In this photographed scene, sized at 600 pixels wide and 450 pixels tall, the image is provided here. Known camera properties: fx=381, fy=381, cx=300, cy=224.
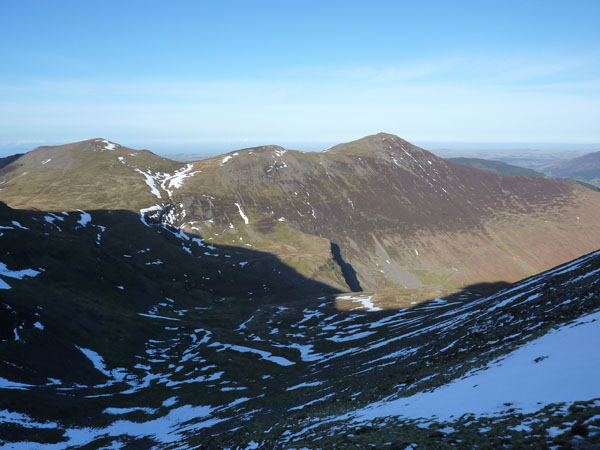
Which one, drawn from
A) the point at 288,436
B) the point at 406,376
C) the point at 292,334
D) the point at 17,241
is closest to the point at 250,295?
the point at 292,334

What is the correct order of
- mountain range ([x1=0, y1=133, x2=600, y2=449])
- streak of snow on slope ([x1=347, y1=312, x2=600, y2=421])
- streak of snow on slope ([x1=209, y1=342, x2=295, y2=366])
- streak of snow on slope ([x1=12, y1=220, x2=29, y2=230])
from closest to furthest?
streak of snow on slope ([x1=347, y1=312, x2=600, y2=421])
mountain range ([x1=0, y1=133, x2=600, y2=449])
streak of snow on slope ([x1=209, y1=342, x2=295, y2=366])
streak of snow on slope ([x1=12, y1=220, x2=29, y2=230])

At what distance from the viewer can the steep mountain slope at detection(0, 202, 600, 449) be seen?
1852 centimetres

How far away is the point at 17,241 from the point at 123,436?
2808 inches

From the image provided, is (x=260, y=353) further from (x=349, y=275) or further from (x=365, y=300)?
(x=349, y=275)

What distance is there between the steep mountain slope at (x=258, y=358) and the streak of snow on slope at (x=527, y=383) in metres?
0.13

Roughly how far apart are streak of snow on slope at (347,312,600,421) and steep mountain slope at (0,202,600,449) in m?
0.13

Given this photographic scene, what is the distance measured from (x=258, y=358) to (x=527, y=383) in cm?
6069

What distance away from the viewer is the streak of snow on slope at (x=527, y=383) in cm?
1656

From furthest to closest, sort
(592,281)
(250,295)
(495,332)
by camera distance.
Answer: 1. (250,295)
2. (592,281)
3. (495,332)

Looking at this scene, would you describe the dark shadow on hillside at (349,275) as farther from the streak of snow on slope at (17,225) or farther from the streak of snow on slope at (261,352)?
the streak of snow on slope at (17,225)

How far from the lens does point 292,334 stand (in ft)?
293

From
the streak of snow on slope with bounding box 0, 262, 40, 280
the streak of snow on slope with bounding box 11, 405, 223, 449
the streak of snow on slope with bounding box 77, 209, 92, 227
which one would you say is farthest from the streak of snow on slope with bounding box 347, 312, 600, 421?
the streak of snow on slope with bounding box 77, 209, 92, 227

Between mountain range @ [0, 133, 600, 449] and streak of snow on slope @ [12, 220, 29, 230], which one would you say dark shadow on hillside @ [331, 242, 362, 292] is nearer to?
mountain range @ [0, 133, 600, 449]

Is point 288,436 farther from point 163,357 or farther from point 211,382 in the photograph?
point 163,357
